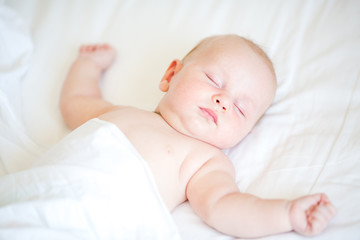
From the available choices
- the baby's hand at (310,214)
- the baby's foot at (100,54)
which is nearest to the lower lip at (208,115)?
the baby's hand at (310,214)

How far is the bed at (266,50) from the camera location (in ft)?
3.76

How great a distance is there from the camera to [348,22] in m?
1.47

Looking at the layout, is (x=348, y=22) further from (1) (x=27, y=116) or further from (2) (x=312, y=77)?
(1) (x=27, y=116)

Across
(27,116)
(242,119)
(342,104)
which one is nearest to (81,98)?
(27,116)

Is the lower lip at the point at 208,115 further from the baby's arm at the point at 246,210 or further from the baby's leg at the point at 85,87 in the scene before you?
the baby's leg at the point at 85,87

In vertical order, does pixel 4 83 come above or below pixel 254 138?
below

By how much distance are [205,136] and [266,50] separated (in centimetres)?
54

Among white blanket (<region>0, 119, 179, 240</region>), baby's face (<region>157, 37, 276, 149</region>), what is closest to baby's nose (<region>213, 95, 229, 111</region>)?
baby's face (<region>157, 37, 276, 149</region>)

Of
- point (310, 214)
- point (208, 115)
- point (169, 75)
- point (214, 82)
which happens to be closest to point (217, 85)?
point (214, 82)

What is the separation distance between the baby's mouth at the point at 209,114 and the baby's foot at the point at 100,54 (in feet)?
2.15

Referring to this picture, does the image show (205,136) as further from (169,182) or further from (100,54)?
(100,54)

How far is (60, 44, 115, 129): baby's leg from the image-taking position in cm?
140

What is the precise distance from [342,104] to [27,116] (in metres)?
1.23

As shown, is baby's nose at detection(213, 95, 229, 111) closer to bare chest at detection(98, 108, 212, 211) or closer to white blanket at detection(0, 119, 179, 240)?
bare chest at detection(98, 108, 212, 211)
